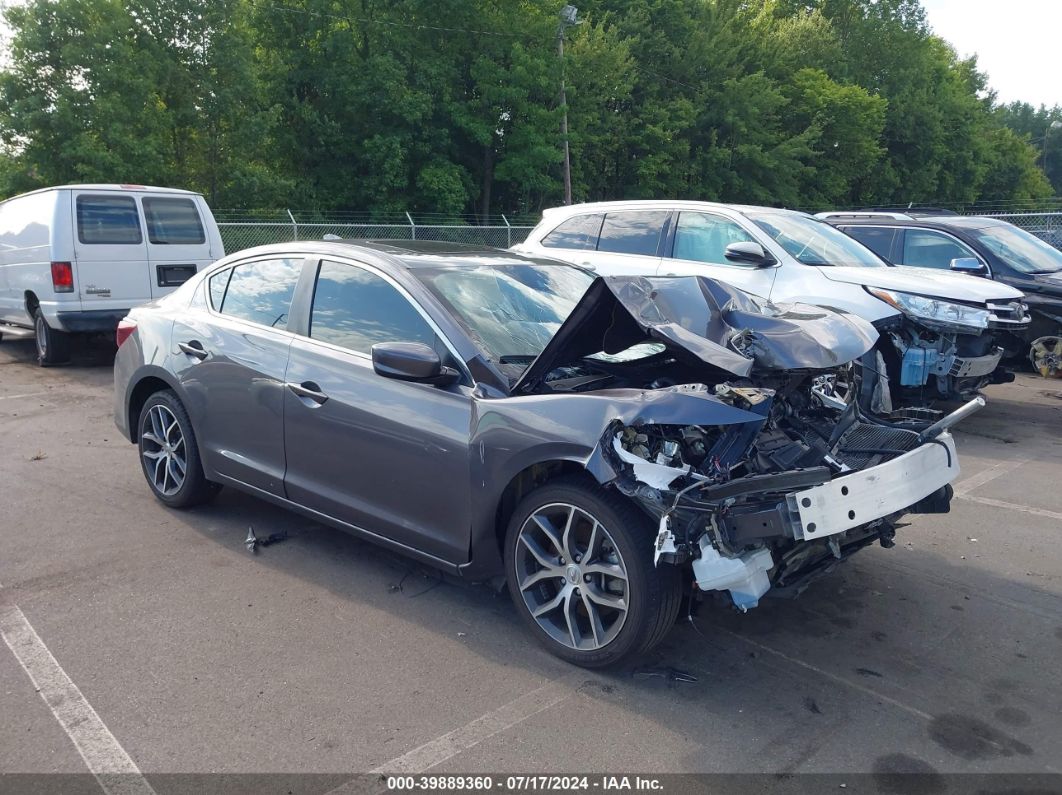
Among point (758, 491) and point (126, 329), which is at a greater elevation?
point (126, 329)

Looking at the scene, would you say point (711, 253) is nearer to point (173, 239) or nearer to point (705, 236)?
point (705, 236)

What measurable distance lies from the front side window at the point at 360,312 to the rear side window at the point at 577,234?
4.83 m

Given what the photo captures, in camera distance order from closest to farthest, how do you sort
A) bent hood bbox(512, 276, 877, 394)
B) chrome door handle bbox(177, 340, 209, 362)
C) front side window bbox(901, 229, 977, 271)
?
bent hood bbox(512, 276, 877, 394) < chrome door handle bbox(177, 340, 209, 362) < front side window bbox(901, 229, 977, 271)

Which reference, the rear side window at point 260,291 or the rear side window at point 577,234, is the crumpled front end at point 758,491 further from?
the rear side window at point 577,234

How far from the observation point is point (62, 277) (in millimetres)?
10367

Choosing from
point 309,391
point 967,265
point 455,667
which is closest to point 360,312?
point 309,391

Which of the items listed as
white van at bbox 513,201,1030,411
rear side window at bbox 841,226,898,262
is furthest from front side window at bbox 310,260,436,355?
rear side window at bbox 841,226,898,262

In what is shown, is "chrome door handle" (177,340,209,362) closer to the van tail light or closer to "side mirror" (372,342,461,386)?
"side mirror" (372,342,461,386)

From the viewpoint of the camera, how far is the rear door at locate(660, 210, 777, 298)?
26.3 feet

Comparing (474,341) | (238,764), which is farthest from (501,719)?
(474,341)

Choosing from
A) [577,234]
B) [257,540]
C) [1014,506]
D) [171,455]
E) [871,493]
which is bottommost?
[257,540]

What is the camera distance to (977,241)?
32.8 feet

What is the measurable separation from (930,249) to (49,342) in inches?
412

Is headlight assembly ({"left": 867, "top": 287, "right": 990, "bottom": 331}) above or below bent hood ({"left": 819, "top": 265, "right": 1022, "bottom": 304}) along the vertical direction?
below
